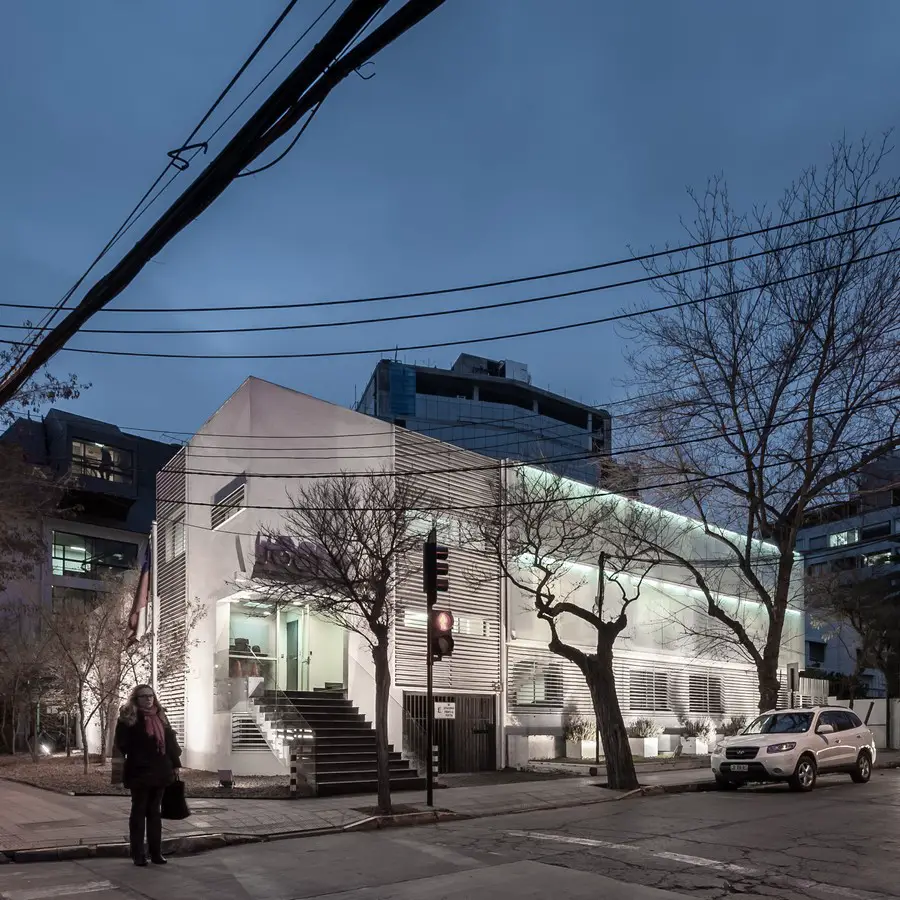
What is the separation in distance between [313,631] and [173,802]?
12.7 meters


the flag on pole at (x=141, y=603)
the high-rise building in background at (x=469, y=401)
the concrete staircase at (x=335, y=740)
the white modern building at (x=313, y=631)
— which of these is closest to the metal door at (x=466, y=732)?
the white modern building at (x=313, y=631)

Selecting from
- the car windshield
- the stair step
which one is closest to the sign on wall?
the stair step

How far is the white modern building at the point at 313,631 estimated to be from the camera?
67.8 feet

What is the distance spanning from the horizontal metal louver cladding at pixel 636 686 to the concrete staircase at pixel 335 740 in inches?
199

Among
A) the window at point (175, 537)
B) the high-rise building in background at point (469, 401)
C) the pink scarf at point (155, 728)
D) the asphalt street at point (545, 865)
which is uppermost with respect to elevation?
the high-rise building in background at point (469, 401)

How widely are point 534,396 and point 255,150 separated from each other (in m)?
83.9

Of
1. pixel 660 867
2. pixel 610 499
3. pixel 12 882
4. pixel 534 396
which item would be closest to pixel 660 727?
pixel 610 499

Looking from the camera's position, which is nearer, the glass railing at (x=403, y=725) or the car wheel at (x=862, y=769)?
the glass railing at (x=403, y=725)

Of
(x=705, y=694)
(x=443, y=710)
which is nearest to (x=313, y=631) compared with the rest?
(x=443, y=710)

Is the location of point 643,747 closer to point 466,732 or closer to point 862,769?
point 466,732

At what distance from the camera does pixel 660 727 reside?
93.8 feet

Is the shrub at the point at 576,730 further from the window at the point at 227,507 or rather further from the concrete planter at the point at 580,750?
the window at the point at 227,507

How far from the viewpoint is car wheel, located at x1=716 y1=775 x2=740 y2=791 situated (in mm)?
18703

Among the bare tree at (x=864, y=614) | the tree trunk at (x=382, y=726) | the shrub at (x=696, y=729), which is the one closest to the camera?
the tree trunk at (x=382, y=726)
